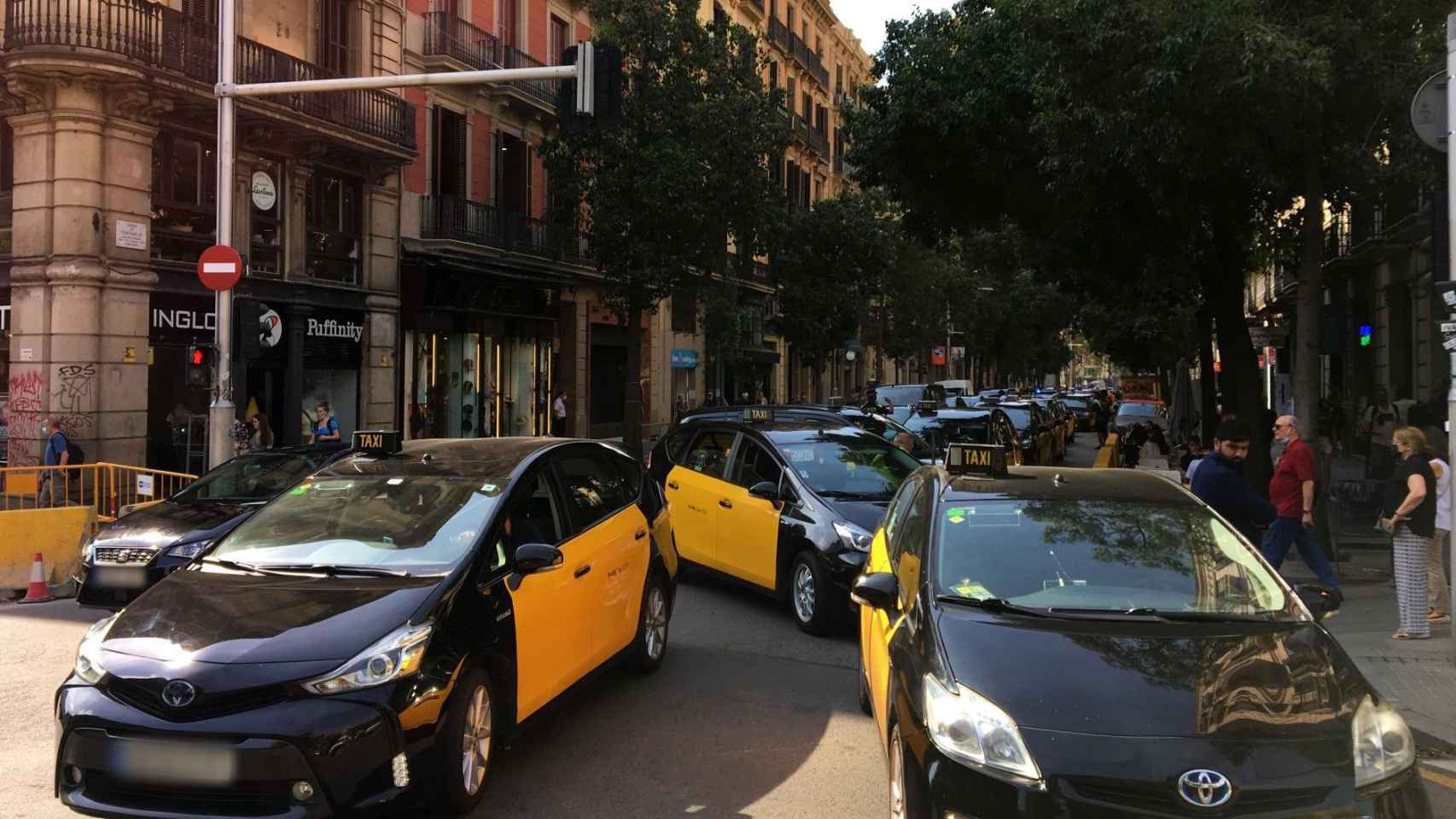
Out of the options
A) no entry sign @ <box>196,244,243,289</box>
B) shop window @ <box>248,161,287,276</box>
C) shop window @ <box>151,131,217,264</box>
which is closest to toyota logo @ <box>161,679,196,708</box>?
no entry sign @ <box>196,244,243,289</box>

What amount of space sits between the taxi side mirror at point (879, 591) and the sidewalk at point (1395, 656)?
11.5 feet

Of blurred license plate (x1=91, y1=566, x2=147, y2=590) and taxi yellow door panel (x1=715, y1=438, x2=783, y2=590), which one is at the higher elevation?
taxi yellow door panel (x1=715, y1=438, x2=783, y2=590)

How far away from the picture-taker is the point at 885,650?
4.59 metres

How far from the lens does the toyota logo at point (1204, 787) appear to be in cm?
318

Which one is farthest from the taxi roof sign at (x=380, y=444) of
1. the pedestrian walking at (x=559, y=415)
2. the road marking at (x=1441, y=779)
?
the pedestrian walking at (x=559, y=415)

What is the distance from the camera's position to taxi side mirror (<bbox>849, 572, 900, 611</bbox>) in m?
4.55

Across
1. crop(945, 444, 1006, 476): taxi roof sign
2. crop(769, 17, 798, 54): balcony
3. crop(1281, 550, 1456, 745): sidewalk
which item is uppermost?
crop(769, 17, 798, 54): balcony

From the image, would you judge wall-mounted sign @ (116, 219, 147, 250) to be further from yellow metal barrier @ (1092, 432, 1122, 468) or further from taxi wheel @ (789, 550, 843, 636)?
yellow metal barrier @ (1092, 432, 1122, 468)

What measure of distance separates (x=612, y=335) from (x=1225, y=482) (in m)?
25.8

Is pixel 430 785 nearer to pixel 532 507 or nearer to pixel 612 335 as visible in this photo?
pixel 532 507

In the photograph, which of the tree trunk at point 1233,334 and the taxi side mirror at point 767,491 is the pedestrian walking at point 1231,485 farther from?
the tree trunk at point 1233,334

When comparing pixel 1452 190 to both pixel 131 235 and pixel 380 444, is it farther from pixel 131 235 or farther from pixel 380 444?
pixel 131 235

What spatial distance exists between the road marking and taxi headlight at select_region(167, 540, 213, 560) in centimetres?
848

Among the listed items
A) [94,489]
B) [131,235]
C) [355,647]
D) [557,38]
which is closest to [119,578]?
[94,489]
